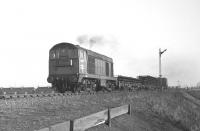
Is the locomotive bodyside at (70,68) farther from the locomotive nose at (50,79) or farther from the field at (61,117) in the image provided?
the field at (61,117)

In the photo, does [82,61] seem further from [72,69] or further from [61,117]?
[61,117]

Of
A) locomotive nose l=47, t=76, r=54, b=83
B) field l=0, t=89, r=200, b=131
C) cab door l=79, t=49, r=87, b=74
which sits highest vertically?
cab door l=79, t=49, r=87, b=74

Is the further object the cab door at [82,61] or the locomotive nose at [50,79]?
the cab door at [82,61]

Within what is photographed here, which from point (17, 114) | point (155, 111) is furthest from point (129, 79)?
point (17, 114)

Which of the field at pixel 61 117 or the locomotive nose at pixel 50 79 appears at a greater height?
the locomotive nose at pixel 50 79

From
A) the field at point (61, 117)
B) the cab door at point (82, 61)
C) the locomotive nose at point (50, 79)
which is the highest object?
the cab door at point (82, 61)

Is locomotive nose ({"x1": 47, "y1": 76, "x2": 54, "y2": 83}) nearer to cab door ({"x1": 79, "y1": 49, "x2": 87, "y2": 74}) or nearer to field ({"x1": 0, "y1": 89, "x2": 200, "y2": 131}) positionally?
cab door ({"x1": 79, "y1": 49, "x2": 87, "y2": 74})

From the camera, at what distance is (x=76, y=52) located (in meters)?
27.0

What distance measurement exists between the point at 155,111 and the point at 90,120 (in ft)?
34.7

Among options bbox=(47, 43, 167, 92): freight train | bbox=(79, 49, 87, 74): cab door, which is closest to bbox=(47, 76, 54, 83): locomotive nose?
bbox=(47, 43, 167, 92): freight train

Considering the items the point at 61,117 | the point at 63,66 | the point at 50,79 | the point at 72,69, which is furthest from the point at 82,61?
the point at 61,117

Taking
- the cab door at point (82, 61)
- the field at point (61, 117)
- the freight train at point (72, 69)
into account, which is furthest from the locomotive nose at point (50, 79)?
the field at point (61, 117)

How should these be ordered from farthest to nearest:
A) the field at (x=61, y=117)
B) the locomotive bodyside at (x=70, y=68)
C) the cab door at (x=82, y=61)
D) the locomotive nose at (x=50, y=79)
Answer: the cab door at (x=82, y=61)
the locomotive nose at (x=50, y=79)
the locomotive bodyside at (x=70, y=68)
the field at (x=61, y=117)

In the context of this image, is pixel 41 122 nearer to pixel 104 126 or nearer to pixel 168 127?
pixel 104 126
